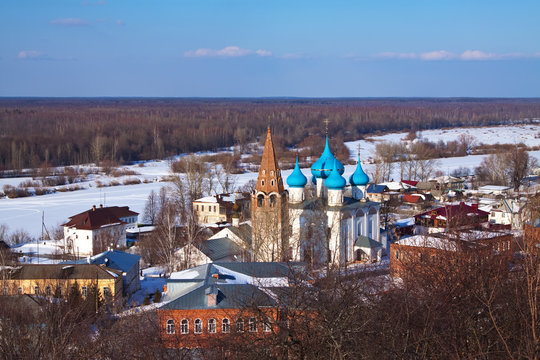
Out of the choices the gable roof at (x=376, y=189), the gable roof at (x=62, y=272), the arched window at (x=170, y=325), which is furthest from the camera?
the gable roof at (x=376, y=189)

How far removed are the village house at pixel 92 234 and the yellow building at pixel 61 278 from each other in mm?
5719

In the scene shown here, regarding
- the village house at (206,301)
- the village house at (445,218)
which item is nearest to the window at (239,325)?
the village house at (206,301)

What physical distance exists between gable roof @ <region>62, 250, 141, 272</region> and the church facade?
294cm

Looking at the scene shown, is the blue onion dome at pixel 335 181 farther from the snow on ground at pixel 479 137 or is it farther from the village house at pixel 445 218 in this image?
the snow on ground at pixel 479 137

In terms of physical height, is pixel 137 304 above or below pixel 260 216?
below

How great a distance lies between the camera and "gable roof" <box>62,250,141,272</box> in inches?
584

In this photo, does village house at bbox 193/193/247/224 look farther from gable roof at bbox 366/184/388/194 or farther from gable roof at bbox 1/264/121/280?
gable roof at bbox 1/264/121/280

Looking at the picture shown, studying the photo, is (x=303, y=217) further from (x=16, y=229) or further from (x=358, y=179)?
(x=16, y=229)

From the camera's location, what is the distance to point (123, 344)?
838 cm

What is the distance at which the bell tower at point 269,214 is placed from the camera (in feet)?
53.9

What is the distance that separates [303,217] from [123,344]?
9584mm

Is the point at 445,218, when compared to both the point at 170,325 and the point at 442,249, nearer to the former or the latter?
the point at 442,249

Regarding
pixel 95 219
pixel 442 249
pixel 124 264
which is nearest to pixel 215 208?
pixel 95 219

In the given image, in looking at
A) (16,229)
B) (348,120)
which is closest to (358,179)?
(16,229)
